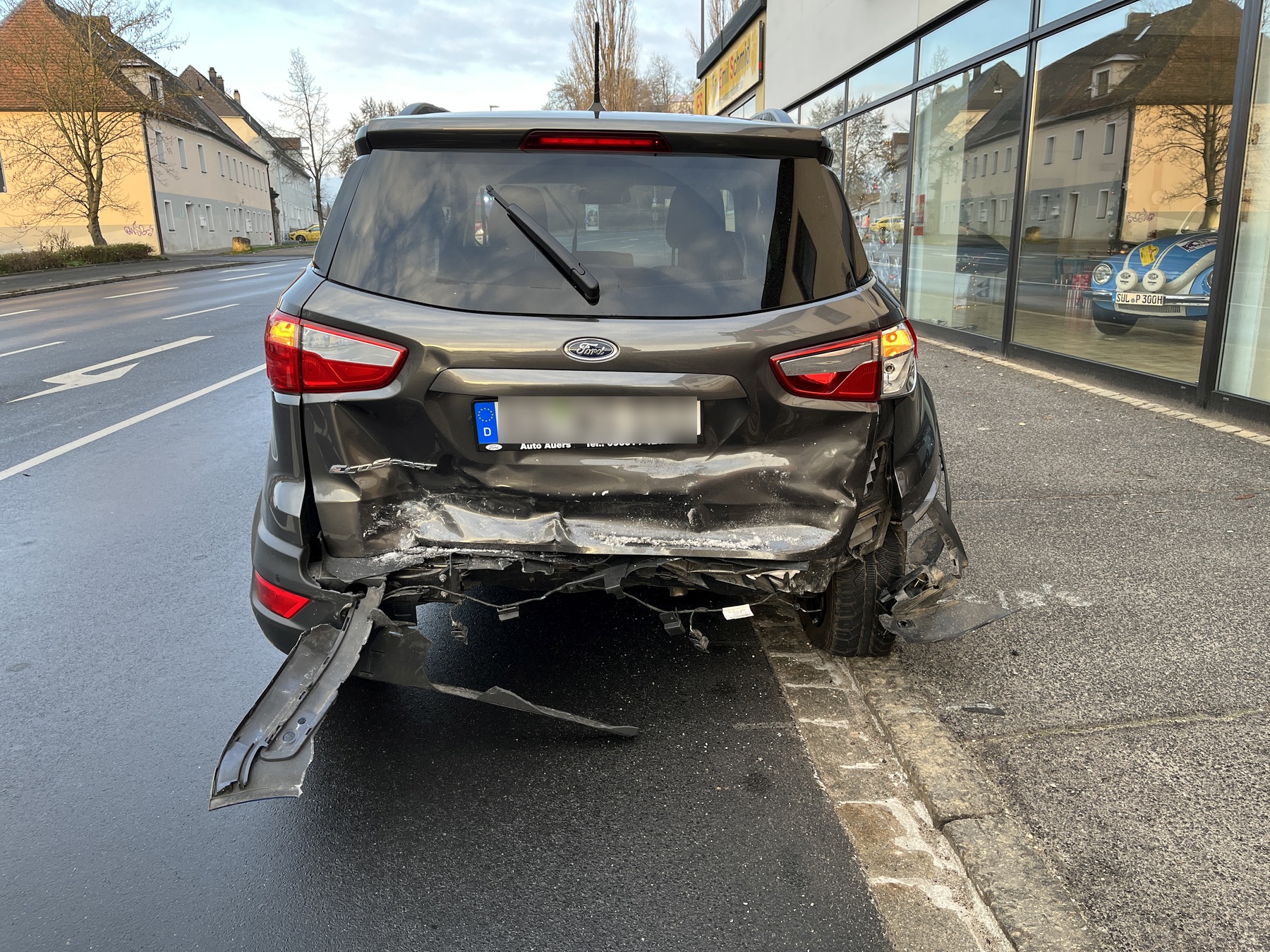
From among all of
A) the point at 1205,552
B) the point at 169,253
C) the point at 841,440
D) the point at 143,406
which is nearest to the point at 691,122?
the point at 841,440

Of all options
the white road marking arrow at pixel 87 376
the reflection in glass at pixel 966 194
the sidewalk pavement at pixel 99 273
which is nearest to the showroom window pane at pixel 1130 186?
the reflection in glass at pixel 966 194

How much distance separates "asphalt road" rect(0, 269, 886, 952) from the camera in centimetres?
233

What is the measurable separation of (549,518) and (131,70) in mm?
56074

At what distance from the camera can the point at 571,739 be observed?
3.17m

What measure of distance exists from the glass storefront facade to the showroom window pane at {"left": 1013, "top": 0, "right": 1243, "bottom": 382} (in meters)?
0.02

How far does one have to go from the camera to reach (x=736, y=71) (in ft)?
99.8

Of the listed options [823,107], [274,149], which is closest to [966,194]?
[823,107]

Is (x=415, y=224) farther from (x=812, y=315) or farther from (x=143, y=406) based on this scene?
(x=143, y=406)

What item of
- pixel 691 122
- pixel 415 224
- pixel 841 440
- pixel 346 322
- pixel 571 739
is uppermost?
pixel 691 122

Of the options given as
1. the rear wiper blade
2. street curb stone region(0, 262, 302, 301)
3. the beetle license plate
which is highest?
the rear wiper blade

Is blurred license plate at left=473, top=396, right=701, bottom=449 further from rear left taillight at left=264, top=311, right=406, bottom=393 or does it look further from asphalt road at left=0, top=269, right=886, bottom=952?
asphalt road at left=0, top=269, right=886, bottom=952

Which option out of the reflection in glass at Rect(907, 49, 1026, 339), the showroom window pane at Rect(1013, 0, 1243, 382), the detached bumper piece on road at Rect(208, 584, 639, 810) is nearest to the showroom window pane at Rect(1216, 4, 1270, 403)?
the showroom window pane at Rect(1013, 0, 1243, 382)

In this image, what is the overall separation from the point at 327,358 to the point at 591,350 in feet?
2.42

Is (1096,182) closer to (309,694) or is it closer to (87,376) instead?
(309,694)
